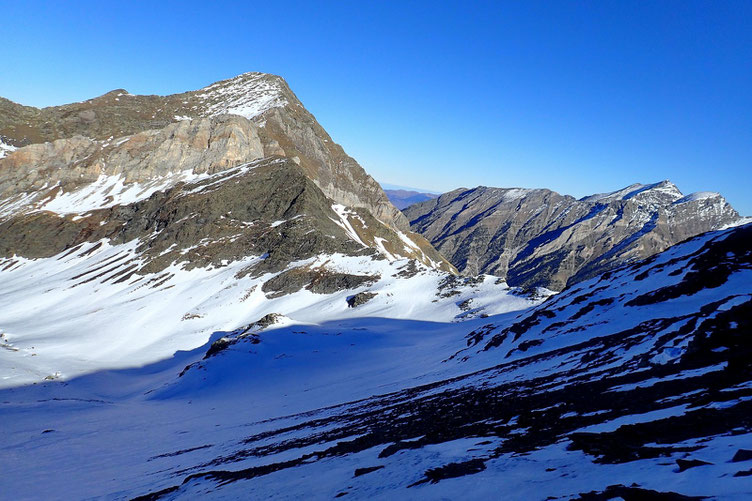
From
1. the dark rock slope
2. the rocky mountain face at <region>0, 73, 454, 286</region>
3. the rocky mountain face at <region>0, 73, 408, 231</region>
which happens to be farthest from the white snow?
the dark rock slope

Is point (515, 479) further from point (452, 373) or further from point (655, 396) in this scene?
point (452, 373)

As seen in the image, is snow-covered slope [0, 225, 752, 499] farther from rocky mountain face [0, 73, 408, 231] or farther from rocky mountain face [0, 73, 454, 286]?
rocky mountain face [0, 73, 408, 231]

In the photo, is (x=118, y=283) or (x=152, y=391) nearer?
(x=152, y=391)

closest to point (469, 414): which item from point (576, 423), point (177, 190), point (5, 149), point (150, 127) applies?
point (576, 423)

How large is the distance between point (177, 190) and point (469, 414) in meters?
128

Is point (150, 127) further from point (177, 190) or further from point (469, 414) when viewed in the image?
point (469, 414)

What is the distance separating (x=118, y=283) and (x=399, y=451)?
98.0m

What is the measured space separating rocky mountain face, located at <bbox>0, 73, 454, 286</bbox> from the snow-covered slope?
51.8 metres

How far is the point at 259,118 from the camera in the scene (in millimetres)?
185625

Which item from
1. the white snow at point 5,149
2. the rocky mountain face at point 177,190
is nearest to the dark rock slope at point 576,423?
the rocky mountain face at point 177,190

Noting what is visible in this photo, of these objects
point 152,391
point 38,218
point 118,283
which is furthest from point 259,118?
point 152,391

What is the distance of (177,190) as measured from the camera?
415 ft

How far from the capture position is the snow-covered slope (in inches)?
385

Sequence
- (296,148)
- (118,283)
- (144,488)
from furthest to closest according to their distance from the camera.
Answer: (296,148), (118,283), (144,488)
